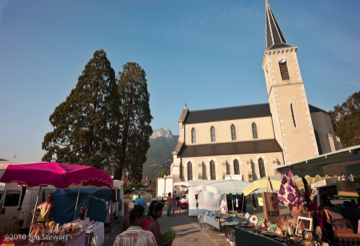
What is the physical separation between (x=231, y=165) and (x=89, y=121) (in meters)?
20.9

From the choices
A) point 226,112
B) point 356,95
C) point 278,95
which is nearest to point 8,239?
point 278,95

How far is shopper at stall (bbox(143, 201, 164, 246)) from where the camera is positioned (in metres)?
3.16

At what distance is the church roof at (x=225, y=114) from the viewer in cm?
3431

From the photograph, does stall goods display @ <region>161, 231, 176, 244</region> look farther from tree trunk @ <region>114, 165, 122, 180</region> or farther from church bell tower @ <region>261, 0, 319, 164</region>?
church bell tower @ <region>261, 0, 319, 164</region>

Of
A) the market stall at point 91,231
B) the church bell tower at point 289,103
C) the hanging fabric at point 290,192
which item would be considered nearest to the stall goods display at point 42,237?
the market stall at point 91,231

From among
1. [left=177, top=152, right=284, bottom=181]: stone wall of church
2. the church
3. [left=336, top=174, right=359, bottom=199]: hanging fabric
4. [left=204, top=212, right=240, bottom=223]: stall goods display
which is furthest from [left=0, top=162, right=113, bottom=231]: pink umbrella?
the church

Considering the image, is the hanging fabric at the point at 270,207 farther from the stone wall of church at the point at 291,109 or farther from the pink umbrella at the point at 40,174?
the stone wall of church at the point at 291,109

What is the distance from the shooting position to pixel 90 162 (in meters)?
16.7

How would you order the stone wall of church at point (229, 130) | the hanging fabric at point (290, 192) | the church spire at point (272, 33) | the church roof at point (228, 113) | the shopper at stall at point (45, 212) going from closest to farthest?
the hanging fabric at point (290, 192) < the shopper at stall at point (45, 212) < the church spire at point (272, 33) < the stone wall of church at point (229, 130) < the church roof at point (228, 113)

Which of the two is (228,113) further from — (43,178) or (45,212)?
(43,178)

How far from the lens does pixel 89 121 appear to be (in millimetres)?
18078

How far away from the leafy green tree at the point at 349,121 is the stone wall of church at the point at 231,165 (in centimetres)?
1737

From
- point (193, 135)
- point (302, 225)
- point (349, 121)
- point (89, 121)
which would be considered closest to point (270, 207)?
point (302, 225)

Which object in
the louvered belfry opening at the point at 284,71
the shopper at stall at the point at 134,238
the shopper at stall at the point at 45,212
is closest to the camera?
the shopper at stall at the point at 134,238
